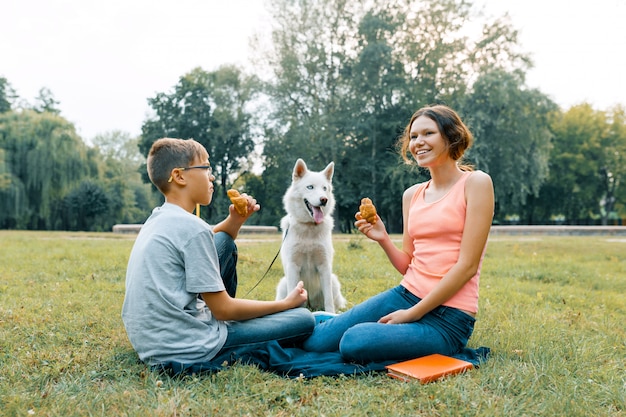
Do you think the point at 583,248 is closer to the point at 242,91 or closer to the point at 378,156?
the point at 378,156

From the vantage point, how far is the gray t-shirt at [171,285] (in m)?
2.71

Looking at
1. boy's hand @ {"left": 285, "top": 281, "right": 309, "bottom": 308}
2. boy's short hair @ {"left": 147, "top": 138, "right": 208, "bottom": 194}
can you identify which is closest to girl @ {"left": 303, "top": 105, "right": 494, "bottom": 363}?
boy's hand @ {"left": 285, "top": 281, "right": 309, "bottom": 308}

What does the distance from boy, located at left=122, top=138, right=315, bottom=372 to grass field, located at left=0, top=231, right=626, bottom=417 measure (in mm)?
177

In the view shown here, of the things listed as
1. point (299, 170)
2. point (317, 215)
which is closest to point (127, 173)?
point (299, 170)

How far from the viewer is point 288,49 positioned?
91.3 ft

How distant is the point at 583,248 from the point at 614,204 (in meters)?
38.4

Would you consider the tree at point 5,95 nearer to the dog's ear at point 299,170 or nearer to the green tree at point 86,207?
the green tree at point 86,207

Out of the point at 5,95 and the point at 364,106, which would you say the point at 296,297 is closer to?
the point at 364,106

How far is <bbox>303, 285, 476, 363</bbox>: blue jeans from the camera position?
2.99 meters

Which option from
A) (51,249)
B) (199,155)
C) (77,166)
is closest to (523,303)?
(199,155)

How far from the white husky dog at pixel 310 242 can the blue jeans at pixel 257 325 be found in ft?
4.54

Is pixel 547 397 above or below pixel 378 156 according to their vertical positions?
below

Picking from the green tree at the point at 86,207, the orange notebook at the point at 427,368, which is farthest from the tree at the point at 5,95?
the orange notebook at the point at 427,368

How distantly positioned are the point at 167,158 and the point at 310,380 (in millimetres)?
1594
